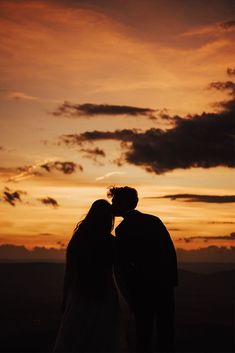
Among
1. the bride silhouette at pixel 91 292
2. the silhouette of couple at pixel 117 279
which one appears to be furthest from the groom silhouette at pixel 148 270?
the bride silhouette at pixel 91 292

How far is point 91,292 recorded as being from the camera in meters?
7.66

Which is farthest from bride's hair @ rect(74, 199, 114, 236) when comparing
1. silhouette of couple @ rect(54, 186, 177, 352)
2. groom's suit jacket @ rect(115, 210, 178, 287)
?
groom's suit jacket @ rect(115, 210, 178, 287)

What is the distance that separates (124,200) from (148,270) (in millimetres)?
814

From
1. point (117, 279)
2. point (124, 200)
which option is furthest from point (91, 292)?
point (124, 200)

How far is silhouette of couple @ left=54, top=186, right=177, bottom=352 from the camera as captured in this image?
279 inches

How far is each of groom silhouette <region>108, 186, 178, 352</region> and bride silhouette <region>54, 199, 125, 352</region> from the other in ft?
1.18

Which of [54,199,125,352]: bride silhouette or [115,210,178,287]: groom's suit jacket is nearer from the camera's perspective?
[115,210,178,287]: groom's suit jacket

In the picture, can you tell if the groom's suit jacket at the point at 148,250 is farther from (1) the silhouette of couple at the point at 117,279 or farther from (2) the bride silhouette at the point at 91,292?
(2) the bride silhouette at the point at 91,292

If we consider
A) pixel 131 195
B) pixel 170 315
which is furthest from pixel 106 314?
pixel 131 195

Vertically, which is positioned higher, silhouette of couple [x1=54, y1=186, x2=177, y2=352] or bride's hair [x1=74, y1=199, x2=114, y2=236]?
bride's hair [x1=74, y1=199, x2=114, y2=236]

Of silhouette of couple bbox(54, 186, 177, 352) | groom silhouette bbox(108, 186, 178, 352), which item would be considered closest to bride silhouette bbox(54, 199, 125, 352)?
silhouette of couple bbox(54, 186, 177, 352)

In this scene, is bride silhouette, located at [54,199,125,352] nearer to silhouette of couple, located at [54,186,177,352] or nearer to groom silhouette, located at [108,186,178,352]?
silhouette of couple, located at [54,186,177,352]

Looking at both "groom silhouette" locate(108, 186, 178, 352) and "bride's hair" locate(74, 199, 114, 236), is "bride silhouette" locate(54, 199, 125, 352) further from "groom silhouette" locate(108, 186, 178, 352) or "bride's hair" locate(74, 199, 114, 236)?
"groom silhouette" locate(108, 186, 178, 352)

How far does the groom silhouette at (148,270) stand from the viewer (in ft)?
23.2
